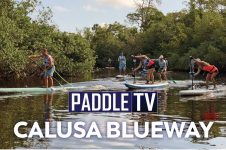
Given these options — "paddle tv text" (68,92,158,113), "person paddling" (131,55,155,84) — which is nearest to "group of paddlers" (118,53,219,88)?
"person paddling" (131,55,155,84)

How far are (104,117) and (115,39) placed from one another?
8171cm

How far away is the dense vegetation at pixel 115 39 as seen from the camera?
3741cm

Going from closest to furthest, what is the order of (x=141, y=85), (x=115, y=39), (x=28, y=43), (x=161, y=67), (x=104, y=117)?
(x=104, y=117)
(x=141, y=85)
(x=161, y=67)
(x=28, y=43)
(x=115, y=39)

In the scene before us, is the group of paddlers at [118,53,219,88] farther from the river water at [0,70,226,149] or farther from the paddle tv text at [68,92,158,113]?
the paddle tv text at [68,92,158,113]

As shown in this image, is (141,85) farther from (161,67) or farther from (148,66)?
(161,67)

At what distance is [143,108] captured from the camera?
16.7 metres

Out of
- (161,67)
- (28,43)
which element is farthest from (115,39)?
(161,67)

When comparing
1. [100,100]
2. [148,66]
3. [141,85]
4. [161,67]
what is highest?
[148,66]

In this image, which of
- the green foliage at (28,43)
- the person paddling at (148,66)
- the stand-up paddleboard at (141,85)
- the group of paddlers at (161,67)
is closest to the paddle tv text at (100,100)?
the group of paddlers at (161,67)

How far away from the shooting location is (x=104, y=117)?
15023 millimetres

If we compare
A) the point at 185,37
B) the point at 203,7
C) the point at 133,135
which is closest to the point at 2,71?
the point at 133,135

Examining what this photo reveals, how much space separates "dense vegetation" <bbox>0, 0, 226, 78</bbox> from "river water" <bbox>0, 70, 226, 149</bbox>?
14658 mm

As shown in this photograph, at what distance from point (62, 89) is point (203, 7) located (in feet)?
183

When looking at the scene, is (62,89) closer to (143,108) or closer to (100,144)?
(143,108)
